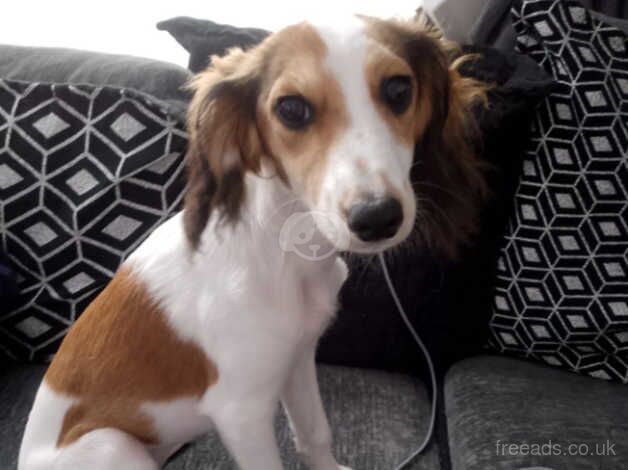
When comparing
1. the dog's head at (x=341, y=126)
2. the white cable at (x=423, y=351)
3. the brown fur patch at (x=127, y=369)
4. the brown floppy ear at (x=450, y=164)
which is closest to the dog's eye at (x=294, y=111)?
the dog's head at (x=341, y=126)

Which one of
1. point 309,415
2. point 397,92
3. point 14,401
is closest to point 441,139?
point 397,92

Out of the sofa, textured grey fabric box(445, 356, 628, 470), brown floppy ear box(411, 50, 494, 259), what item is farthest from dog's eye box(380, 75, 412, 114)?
textured grey fabric box(445, 356, 628, 470)

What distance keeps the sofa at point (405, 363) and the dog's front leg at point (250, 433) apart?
0.66 ft

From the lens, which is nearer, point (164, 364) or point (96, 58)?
point (164, 364)

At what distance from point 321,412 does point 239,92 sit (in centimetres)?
55

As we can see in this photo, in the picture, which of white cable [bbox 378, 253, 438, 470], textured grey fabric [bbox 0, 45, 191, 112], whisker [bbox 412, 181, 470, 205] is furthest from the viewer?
textured grey fabric [bbox 0, 45, 191, 112]

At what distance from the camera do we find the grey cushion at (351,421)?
1.08 metres

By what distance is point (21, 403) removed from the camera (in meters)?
1.18

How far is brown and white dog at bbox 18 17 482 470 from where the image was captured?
0.71 metres

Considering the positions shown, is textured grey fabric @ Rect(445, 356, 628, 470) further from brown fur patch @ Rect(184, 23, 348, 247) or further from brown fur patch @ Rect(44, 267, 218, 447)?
brown fur patch @ Rect(184, 23, 348, 247)

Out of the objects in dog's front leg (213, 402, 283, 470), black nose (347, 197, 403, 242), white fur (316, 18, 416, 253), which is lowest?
dog's front leg (213, 402, 283, 470)

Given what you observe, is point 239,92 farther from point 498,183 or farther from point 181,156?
point 498,183

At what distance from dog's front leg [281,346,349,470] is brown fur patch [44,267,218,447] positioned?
196 millimetres

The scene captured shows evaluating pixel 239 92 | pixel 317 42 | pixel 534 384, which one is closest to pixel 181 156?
pixel 239 92
